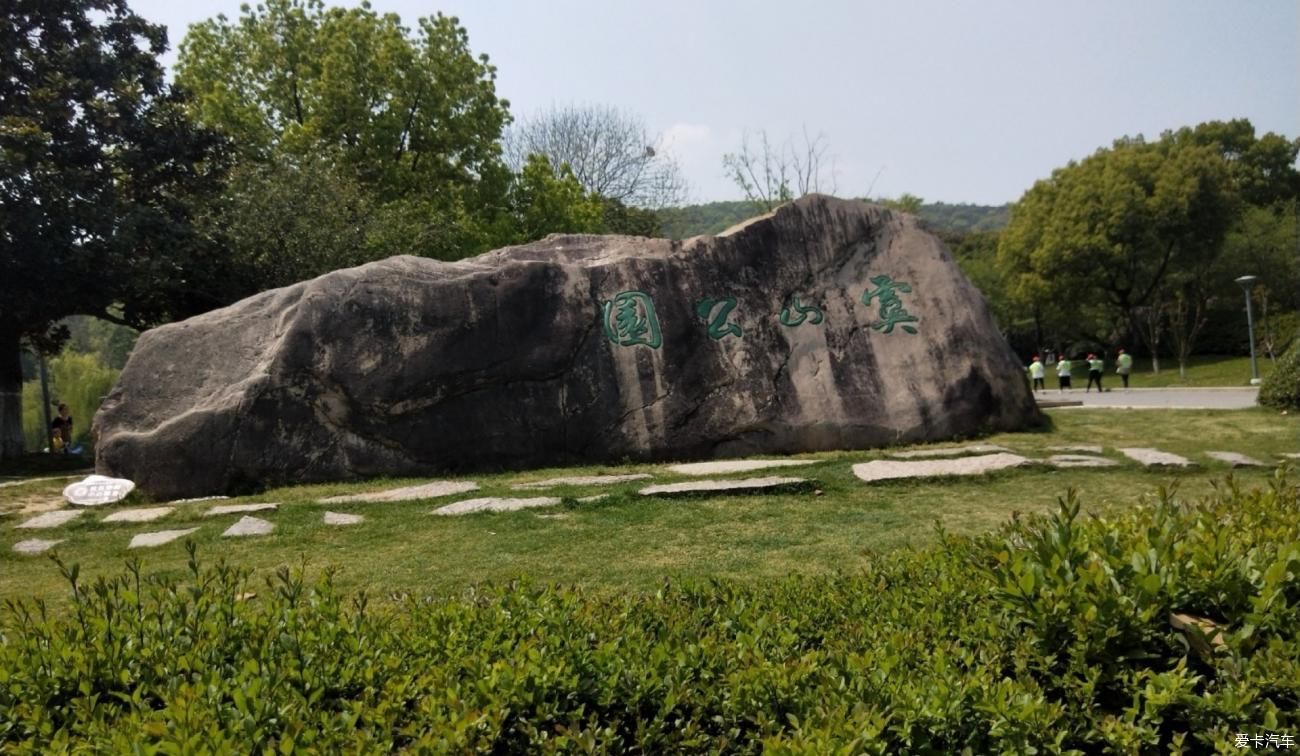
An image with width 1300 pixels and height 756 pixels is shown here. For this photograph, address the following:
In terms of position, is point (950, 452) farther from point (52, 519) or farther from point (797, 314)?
point (52, 519)

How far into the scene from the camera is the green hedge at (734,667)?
2.02 metres

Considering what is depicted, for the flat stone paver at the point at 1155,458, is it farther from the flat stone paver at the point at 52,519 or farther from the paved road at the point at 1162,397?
the flat stone paver at the point at 52,519

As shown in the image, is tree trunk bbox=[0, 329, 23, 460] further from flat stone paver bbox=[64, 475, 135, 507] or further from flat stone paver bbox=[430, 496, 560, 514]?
flat stone paver bbox=[430, 496, 560, 514]

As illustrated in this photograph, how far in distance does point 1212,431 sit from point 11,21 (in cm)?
1817

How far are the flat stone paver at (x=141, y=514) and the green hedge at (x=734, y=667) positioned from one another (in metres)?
5.09

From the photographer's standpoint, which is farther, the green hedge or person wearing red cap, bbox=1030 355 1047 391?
person wearing red cap, bbox=1030 355 1047 391

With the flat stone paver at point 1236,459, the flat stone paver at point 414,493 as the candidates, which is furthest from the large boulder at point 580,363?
the flat stone paver at point 1236,459

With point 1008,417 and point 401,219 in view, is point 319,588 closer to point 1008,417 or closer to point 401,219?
point 1008,417

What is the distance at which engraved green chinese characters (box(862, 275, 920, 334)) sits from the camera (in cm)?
1004

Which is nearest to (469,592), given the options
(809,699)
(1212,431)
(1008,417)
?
(809,699)

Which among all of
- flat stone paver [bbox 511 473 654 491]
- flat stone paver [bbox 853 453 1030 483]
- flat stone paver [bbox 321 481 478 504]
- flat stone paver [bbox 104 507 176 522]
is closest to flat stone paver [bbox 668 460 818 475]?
flat stone paver [bbox 511 473 654 491]

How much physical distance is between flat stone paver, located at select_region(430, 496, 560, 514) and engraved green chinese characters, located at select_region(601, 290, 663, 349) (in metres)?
2.84

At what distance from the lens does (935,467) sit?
7.66 metres

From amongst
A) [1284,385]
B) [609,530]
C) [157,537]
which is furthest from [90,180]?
[1284,385]
